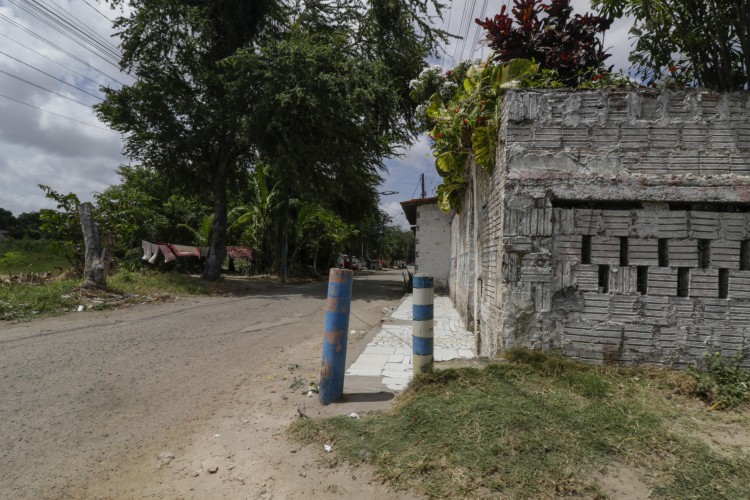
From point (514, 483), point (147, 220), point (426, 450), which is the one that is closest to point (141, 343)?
point (426, 450)

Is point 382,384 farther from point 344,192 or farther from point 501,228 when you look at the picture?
point 344,192

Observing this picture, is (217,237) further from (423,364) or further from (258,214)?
(423,364)

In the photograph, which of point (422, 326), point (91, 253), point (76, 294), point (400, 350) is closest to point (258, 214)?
point (91, 253)

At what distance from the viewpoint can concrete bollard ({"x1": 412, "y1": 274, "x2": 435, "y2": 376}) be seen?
3768 millimetres

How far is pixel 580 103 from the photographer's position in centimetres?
387

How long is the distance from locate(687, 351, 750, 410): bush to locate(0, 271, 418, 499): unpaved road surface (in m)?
2.59

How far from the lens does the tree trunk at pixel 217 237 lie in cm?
1642

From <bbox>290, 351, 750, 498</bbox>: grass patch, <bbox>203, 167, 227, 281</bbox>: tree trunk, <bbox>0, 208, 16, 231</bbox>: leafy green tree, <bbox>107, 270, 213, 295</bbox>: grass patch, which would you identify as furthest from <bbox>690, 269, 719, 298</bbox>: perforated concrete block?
<bbox>0, 208, 16, 231</bbox>: leafy green tree

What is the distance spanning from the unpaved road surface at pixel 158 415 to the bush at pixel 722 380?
2.59 m

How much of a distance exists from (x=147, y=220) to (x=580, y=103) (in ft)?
73.4

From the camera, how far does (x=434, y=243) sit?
1630 centimetres

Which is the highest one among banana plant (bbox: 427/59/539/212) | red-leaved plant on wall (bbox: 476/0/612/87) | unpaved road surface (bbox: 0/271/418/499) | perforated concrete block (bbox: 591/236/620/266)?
red-leaved plant on wall (bbox: 476/0/612/87)

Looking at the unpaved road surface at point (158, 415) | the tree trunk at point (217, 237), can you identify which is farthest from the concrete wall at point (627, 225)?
the tree trunk at point (217, 237)

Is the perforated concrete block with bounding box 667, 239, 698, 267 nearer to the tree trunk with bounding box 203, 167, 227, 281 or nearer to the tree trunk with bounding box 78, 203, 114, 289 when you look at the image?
the tree trunk with bounding box 78, 203, 114, 289
